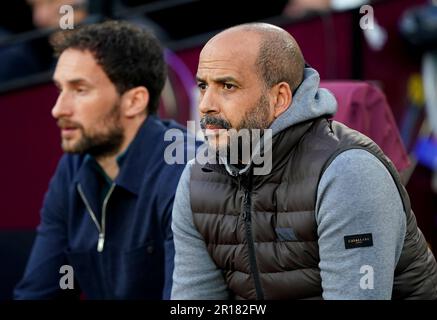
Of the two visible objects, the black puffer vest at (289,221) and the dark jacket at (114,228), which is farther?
the dark jacket at (114,228)

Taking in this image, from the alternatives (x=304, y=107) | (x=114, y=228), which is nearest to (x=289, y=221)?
(x=304, y=107)

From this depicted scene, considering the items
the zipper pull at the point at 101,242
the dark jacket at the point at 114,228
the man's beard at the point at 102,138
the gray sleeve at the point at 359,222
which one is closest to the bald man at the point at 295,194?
the gray sleeve at the point at 359,222

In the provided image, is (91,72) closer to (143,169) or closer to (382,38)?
(143,169)

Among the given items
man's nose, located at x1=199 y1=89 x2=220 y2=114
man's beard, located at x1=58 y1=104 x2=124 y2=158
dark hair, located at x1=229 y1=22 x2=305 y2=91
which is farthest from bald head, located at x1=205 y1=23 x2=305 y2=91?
man's beard, located at x1=58 y1=104 x2=124 y2=158

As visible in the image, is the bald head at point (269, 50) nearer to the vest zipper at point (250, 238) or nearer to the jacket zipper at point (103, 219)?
the vest zipper at point (250, 238)

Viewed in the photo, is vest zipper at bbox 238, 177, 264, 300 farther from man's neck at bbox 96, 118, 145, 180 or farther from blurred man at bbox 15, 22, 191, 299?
man's neck at bbox 96, 118, 145, 180

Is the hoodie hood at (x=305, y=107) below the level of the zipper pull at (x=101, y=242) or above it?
above

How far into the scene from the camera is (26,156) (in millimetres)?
4418

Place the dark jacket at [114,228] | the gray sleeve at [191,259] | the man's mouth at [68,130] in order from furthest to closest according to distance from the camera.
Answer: the man's mouth at [68,130], the dark jacket at [114,228], the gray sleeve at [191,259]

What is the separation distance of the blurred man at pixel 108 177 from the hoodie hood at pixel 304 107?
771 mm

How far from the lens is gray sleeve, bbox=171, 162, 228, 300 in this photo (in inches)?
109

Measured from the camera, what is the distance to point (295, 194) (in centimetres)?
246

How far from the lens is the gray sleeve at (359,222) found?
92.3 inches

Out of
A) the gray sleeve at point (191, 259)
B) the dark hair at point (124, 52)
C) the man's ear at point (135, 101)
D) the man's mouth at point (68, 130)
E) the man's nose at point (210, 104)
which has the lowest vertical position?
the gray sleeve at point (191, 259)
